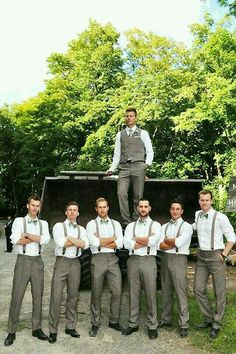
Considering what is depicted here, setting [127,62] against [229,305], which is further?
[127,62]

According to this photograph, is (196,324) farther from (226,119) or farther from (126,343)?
(226,119)

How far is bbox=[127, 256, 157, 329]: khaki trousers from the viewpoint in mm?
6305

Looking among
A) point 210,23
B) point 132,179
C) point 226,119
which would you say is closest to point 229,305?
point 132,179

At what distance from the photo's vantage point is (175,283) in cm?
641

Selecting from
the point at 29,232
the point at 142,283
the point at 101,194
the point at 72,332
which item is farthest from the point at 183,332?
the point at 101,194

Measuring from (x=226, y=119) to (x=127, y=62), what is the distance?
40.7 feet

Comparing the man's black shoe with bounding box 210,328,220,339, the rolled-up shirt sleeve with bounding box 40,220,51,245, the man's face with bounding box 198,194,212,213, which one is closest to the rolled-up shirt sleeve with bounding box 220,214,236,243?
the man's face with bounding box 198,194,212,213

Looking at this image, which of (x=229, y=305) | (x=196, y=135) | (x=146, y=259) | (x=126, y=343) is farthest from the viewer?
(x=196, y=135)

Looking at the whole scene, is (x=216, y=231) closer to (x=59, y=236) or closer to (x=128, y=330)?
(x=128, y=330)

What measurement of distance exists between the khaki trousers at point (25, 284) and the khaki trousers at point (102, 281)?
797 mm

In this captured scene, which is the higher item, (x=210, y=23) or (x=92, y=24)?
(x=92, y=24)

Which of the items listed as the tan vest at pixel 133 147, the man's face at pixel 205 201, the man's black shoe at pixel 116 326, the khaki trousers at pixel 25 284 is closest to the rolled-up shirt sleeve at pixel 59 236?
the khaki trousers at pixel 25 284

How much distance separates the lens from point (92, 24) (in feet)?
107

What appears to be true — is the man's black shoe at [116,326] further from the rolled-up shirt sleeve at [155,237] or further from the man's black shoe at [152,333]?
the rolled-up shirt sleeve at [155,237]
